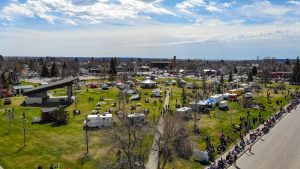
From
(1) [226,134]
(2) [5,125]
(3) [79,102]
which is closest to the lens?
(1) [226,134]

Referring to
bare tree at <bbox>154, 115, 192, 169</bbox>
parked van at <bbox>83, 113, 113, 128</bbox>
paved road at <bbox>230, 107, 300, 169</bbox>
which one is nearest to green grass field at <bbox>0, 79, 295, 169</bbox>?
bare tree at <bbox>154, 115, 192, 169</bbox>

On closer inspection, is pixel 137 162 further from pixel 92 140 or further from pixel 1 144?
pixel 1 144

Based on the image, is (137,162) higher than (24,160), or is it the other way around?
(137,162)

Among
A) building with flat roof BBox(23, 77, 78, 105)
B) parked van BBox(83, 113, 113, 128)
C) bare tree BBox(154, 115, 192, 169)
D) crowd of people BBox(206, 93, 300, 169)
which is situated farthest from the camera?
building with flat roof BBox(23, 77, 78, 105)

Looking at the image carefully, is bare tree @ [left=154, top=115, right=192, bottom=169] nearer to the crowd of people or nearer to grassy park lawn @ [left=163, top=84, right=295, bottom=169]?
grassy park lawn @ [left=163, top=84, right=295, bottom=169]

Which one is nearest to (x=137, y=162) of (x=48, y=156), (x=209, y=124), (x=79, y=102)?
(x=48, y=156)

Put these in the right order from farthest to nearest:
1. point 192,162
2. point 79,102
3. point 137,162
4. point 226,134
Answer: point 79,102 < point 226,134 < point 192,162 < point 137,162

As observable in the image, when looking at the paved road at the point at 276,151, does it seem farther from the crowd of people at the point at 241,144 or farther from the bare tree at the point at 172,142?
the bare tree at the point at 172,142

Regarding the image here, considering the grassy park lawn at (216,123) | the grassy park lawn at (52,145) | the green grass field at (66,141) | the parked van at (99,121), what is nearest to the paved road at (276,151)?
the grassy park lawn at (216,123)
